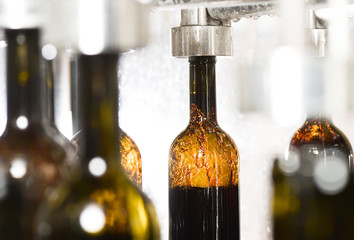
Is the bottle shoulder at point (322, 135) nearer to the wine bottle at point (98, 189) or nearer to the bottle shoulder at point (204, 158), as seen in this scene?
the bottle shoulder at point (204, 158)

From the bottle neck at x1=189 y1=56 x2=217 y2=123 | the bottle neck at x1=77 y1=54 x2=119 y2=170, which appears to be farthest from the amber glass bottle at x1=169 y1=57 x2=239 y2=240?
the bottle neck at x1=77 y1=54 x2=119 y2=170

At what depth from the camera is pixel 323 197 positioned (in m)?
0.37

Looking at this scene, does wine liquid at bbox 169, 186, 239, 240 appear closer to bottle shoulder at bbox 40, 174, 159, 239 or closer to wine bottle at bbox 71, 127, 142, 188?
wine bottle at bbox 71, 127, 142, 188

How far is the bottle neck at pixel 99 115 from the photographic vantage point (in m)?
0.30

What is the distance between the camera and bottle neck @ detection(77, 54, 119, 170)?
0.30 m

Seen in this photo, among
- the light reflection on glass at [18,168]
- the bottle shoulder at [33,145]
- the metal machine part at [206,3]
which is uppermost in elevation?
the metal machine part at [206,3]

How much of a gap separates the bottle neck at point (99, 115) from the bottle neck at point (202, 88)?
0.69ft

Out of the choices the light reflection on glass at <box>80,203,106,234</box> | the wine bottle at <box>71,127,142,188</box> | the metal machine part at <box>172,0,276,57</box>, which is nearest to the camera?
the light reflection on glass at <box>80,203,106,234</box>

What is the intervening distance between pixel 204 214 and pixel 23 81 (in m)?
0.21

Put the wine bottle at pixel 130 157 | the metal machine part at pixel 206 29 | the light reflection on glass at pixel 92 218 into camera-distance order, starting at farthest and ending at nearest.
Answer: the wine bottle at pixel 130 157
the metal machine part at pixel 206 29
the light reflection on glass at pixel 92 218

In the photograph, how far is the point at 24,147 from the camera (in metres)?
0.38

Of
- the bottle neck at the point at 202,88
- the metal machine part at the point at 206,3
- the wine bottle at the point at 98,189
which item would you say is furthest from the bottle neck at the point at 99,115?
the bottle neck at the point at 202,88

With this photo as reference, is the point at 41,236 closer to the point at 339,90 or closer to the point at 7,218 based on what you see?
the point at 7,218

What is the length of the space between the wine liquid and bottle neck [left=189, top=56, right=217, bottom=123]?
0.07 metres
